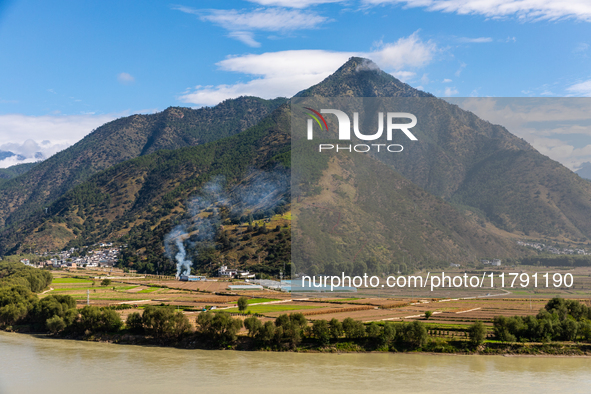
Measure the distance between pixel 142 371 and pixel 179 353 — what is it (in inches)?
170

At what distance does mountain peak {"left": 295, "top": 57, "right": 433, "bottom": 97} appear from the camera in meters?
164

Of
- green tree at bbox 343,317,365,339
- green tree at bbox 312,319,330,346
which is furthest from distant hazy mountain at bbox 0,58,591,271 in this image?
green tree at bbox 312,319,330,346

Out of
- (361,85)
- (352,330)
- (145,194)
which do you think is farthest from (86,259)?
(361,85)

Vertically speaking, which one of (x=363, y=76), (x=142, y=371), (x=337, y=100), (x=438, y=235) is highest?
(x=363, y=76)

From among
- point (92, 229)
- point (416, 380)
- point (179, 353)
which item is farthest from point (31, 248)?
point (416, 380)

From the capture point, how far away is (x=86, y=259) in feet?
337

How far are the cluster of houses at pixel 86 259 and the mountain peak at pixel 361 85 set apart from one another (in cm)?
8100

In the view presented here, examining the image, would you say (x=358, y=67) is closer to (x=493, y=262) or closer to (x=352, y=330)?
(x=493, y=262)

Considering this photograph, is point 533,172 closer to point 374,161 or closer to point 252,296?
point 374,161

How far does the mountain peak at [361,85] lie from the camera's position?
16362 cm

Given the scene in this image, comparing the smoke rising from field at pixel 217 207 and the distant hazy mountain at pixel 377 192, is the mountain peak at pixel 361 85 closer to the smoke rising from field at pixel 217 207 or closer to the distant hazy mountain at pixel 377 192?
the distant hazy mountain at pixel 377 192

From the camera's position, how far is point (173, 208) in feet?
399

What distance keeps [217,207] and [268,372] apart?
264 ft

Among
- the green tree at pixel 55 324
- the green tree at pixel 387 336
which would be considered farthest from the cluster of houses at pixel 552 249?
the green tree at pixel 55 324
